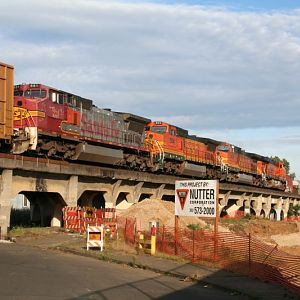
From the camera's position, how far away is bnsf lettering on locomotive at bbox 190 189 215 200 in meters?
17.5

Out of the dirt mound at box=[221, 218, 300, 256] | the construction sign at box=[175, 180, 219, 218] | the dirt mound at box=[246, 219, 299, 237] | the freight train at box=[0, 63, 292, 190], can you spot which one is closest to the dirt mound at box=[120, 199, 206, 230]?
the freight train at box=[0, 63, 292, 190]

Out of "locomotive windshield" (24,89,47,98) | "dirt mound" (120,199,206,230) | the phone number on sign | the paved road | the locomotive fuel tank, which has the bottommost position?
the paved road

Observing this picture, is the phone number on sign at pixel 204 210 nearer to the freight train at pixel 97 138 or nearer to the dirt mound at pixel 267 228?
the freight train at pixel 97 138

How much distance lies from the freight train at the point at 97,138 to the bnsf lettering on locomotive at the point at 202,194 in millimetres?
10680

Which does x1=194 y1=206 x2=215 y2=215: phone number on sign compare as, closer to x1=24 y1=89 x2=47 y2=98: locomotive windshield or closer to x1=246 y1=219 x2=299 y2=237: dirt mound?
x1=24 y1=89 x2=47 y2=98: locomotive windshield

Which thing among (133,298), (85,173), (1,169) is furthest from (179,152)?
(133,298)

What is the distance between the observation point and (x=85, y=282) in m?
12.2

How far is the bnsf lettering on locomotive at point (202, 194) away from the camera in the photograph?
1755cm

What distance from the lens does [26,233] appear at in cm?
2500

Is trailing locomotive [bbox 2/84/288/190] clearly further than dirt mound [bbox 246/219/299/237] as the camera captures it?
No

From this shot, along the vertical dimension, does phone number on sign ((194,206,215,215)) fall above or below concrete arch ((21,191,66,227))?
above

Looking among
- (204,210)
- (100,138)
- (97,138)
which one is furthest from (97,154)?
(204,210)

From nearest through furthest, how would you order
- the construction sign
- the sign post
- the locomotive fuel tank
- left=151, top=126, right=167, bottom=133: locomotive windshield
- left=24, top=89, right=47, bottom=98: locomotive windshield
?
1. the sign post
2. the construction sign
3. left=24, top=89, right=47, bottom=98: locomotive windshield
4. the locomotive fuel tank
5. left=151, top=126, right=167, bottom=133: locomotive windshield

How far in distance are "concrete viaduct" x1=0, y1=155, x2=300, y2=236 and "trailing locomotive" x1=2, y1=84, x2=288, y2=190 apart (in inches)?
39.1
